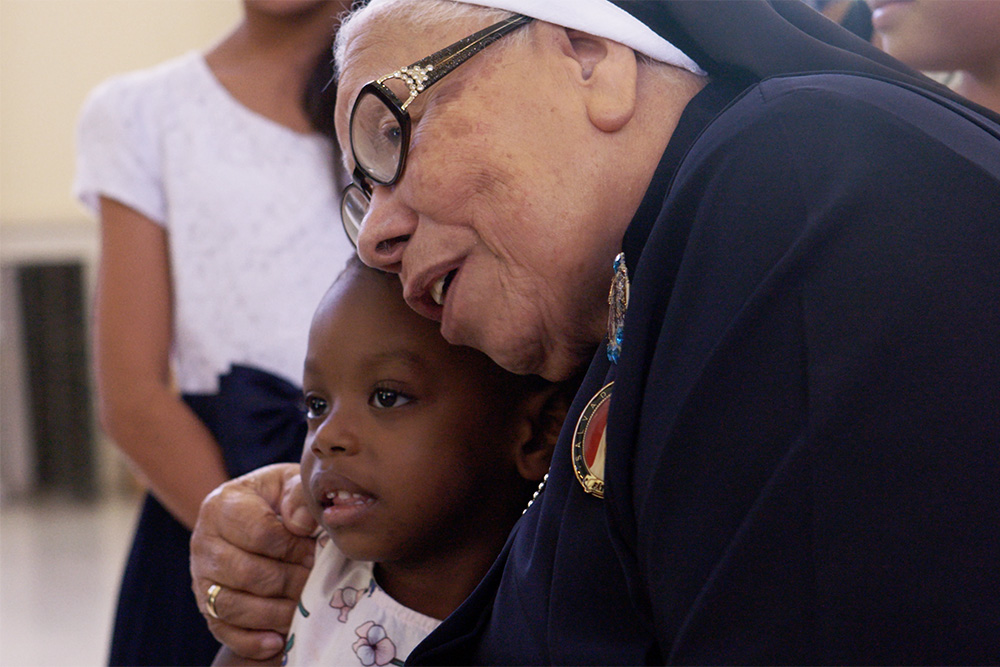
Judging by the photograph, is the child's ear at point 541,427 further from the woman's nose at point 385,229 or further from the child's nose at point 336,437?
the woman's nose at point 385,229

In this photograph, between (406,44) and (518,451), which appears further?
(518,451)

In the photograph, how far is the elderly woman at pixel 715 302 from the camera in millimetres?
857

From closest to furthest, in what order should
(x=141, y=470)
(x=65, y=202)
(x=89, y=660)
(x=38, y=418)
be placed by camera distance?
(x=141, y=470) < (x=89, y=660) < (x=65, y=202) < (x=38, y=418)

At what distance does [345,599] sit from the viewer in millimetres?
1704

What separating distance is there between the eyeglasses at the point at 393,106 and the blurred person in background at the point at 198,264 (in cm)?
94

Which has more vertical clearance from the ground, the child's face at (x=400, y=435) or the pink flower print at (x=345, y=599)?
the child's face at (x=400, y=435)

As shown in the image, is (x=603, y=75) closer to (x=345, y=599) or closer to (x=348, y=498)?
(x=348, y=498)

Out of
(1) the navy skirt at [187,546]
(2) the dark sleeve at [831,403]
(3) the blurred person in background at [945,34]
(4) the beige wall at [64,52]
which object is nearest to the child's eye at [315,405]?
(1) the navy skirt at [187,546]

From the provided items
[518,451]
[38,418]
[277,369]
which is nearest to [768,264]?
[518,451]

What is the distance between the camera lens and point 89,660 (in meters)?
5.32

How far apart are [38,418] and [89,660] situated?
470 cm

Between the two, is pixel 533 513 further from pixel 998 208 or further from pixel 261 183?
pixel 261 183

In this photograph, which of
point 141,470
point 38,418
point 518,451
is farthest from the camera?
point 38,418

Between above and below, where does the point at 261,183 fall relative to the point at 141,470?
above
